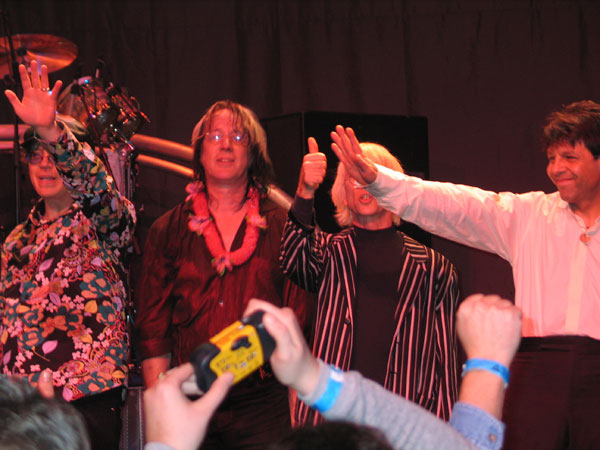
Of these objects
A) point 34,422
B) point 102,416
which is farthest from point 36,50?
point 34,422

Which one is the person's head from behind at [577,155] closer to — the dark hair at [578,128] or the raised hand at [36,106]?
the dark hair at [578,128]

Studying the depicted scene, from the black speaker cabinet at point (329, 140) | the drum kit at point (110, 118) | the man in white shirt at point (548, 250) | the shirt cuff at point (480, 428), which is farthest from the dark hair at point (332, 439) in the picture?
the black speaker cabinet at point (329, 140)

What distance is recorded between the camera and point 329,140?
145 inches

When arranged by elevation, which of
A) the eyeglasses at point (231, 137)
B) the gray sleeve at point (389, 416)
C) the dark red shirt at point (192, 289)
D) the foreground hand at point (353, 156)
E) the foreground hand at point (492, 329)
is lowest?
the dark red shirt at point (192, 289)

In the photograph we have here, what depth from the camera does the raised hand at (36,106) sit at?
222cm

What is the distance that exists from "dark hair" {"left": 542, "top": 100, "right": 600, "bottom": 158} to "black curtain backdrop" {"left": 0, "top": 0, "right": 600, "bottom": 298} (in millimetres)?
1833

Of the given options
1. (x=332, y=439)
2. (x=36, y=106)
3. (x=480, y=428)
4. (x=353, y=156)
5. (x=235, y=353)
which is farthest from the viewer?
(x=353, y=156)

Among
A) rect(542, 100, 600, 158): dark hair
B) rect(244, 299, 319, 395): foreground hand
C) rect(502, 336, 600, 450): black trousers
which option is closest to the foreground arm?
rect(244, 299, 319, 395): foreground hand

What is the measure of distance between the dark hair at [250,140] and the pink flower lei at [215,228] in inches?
2.3

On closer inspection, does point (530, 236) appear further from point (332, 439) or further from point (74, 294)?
point (332, 439)

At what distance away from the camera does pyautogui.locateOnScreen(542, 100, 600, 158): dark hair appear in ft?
8.46

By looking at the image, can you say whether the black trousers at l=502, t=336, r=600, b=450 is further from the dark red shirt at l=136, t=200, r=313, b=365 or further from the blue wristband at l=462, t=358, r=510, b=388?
the blue wristband at l=462, t=358, r=510, b=388

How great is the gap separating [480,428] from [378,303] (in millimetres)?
1655

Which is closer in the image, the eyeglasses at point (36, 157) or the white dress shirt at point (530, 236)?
the white dress shirt at point (530, 236)
